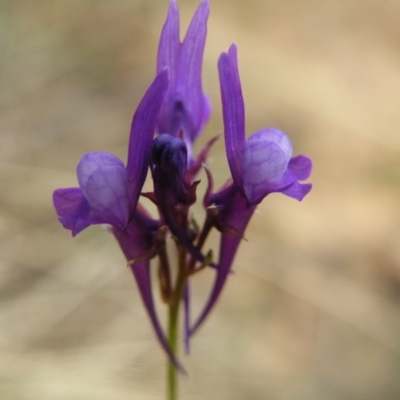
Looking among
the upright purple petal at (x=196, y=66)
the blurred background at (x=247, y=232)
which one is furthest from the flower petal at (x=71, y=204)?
the blurred background at (x=247, y=232)

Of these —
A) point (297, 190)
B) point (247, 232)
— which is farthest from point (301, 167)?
point (247, 232)

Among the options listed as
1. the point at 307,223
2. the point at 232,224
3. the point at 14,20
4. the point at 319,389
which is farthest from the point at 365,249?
the point at 14,20

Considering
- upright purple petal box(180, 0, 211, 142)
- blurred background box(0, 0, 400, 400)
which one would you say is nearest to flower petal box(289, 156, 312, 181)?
upright purple petal box(180, 0, 211, 142)

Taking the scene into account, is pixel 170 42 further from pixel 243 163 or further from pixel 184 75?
pixel 243 163

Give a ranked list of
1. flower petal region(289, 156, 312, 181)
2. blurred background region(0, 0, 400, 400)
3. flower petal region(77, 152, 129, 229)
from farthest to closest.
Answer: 1. blurred background region(0, 0, 400, 400)
2. flower petal region(289, 156, 312, 181)
3. flower petal region(77, 152, 129, 229)

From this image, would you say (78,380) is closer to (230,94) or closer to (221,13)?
(230,94)

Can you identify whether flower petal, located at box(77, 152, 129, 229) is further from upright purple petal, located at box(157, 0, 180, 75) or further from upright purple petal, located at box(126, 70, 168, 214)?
upright purple petal, located at box(157, 0, 180, 75)
